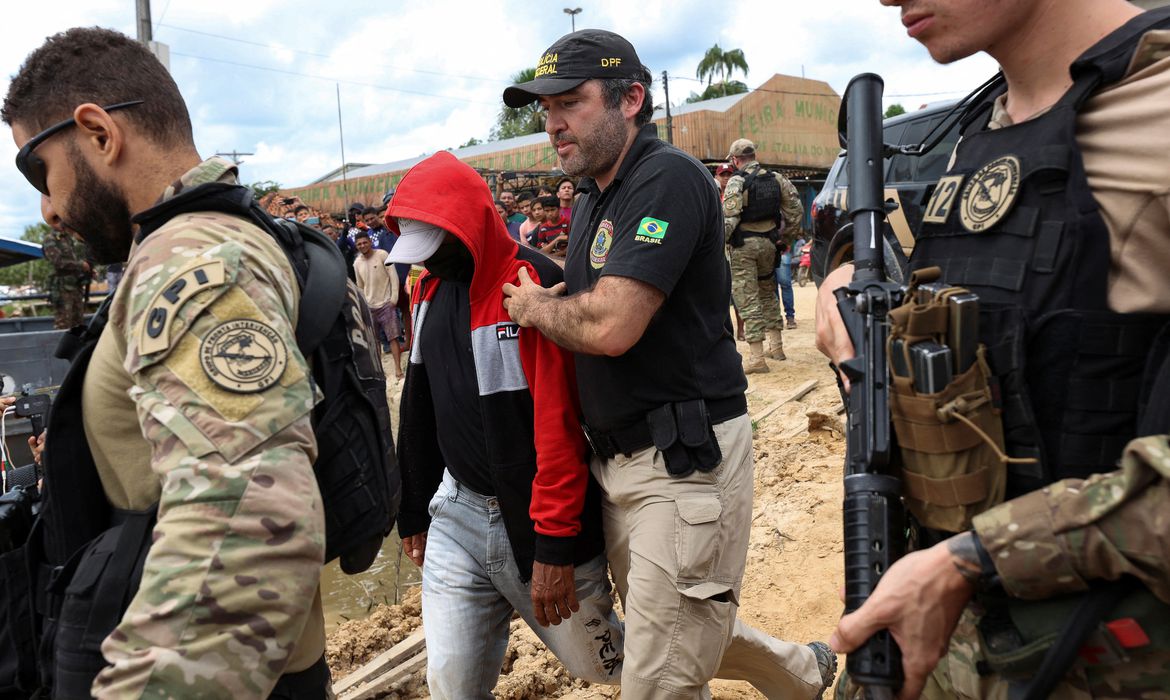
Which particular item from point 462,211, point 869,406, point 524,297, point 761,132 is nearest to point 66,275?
point 462,211

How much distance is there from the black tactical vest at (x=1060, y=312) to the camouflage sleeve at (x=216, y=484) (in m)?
1.10

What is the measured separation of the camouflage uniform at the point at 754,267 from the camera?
7.58 m

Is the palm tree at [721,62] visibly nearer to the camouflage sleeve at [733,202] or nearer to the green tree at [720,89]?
the green tree at [720,89]

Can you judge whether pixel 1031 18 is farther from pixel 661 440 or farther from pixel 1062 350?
pixel 661 440

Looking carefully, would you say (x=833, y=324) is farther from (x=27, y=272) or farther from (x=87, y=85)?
(x=27, y=272)

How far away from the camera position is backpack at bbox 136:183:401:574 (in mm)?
1477

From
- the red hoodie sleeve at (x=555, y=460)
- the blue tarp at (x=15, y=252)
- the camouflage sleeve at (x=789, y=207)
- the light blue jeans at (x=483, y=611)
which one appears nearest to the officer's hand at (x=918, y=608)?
the red hoodie sleeve at (x=555, y=460)

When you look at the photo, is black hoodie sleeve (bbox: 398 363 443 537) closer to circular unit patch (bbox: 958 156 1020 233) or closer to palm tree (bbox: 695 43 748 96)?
circular unit patch (bbox: 958 156 1020 233)

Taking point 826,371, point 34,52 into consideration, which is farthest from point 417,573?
point 34,52

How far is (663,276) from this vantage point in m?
2.10

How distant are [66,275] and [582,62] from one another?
9062 mm

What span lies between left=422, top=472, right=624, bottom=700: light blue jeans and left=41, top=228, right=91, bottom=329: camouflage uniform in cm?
819

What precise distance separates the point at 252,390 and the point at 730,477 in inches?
57.3

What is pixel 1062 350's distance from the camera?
4.02ft
